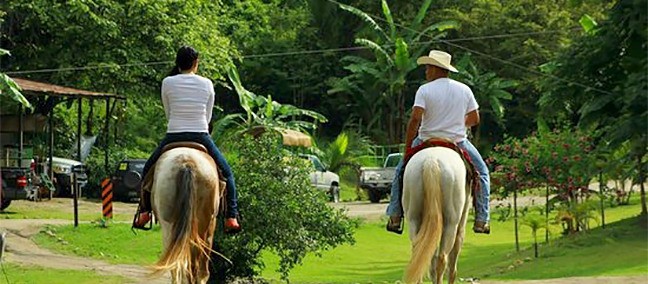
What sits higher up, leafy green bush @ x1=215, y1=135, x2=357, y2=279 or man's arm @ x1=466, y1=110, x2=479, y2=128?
man's arm @ x1=466, y1=110, x2=479, y2=128

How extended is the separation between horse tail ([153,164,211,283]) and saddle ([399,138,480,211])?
6.42 ft

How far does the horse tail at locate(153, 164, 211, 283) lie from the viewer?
31.6 ft

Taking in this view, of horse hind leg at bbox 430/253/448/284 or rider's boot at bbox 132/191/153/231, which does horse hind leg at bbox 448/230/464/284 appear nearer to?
horse hind leg at bbox 430/253/448/284

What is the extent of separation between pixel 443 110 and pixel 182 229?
2580mm

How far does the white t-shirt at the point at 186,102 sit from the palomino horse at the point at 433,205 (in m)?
1.86

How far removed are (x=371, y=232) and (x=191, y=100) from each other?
57.8 ft

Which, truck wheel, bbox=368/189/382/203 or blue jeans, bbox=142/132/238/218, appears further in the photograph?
truck wheel, bbox=368/189/382/203

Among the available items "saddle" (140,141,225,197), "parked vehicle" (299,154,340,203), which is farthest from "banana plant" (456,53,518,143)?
"saddle" (140,141,225,197)

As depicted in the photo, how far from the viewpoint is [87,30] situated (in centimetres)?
3086

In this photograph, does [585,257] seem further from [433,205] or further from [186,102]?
[186,102]

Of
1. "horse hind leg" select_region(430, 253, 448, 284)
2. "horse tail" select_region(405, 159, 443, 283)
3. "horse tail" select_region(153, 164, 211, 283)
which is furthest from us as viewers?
"horse hind leg" select_region(430, 253, 448, 284)

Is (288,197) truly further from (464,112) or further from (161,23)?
(161,23)

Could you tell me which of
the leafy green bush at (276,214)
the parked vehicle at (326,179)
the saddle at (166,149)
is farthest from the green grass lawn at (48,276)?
the parked vehicle at (326,179)

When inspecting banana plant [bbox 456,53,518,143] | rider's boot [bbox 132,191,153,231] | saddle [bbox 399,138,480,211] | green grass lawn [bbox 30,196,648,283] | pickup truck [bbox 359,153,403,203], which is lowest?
green grass lawn [bbox 30,196,648,283]
